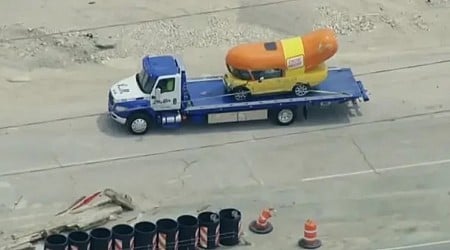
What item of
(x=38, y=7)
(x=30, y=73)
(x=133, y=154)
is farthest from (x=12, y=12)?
(x=133, y=154)

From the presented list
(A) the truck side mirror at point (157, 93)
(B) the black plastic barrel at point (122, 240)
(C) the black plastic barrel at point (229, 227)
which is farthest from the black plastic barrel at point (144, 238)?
(A) the truck side mirror at point (157, 93)

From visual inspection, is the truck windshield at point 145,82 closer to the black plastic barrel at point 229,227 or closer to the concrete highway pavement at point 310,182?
→ the concrete highway pavement at point 310,182

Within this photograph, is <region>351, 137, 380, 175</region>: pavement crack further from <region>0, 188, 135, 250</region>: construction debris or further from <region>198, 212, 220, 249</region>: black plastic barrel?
<region>0, 188, 135, 250</region>: construction debris

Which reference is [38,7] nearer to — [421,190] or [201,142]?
[201,142]

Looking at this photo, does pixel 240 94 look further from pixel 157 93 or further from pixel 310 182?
pixel 310 182

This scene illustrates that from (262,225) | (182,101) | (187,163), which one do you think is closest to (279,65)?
(182,101)
